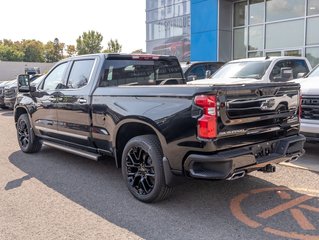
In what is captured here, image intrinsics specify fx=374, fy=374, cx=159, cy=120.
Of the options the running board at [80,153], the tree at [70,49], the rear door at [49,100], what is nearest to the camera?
the running board at [80,153]

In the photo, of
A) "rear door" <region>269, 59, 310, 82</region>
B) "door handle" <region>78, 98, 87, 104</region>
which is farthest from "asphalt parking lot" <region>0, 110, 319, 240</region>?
"rear door" <region>269, 59, 310, 82</region>

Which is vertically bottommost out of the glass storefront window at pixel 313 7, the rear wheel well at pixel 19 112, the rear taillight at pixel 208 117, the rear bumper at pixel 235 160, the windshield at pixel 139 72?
the rear bumper at pixel 235 160

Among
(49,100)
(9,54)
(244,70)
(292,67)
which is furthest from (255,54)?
(9,54)

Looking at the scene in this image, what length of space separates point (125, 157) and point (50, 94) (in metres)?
2.37

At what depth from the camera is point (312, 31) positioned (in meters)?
15.4

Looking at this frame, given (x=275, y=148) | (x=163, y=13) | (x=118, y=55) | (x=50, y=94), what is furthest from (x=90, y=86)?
(x=163, y=13)

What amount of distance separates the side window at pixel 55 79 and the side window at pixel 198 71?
5.45 metres

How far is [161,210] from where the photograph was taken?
14.2 ft

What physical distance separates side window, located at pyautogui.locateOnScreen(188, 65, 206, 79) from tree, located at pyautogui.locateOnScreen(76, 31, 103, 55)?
211ft

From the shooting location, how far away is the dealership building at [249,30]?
51.3ft

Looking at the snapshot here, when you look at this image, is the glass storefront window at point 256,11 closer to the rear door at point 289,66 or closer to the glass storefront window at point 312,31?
the glass storefront window at point 312,31

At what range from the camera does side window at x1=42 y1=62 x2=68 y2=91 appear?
636cm

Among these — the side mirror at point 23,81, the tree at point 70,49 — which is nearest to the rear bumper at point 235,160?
the side mirror at point 23,81

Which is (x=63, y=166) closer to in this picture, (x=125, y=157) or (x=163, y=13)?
(x=125, y=157)
